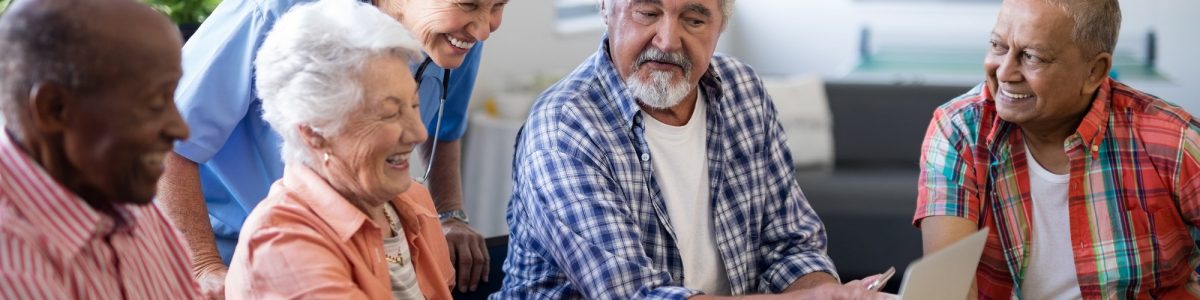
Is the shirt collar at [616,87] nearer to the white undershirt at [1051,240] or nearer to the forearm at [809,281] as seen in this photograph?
the forearm at [809,281]

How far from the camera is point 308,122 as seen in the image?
4.98 feet

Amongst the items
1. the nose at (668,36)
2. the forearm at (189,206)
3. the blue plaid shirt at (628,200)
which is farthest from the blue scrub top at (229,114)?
the nose at (668,36)

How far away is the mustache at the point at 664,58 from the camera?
2061 millimetres

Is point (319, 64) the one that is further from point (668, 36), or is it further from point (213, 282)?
point (668, 36)

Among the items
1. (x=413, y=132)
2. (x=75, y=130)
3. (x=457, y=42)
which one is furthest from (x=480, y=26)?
(x=75, y=130)

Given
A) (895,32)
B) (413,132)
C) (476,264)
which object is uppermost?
(413,132)

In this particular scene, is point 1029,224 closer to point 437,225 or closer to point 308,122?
point 437,225

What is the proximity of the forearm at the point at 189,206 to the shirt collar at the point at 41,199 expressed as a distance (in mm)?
678

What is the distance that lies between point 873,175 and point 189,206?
3.58 metres

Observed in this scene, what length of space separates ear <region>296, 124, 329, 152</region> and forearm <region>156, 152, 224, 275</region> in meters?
0.36

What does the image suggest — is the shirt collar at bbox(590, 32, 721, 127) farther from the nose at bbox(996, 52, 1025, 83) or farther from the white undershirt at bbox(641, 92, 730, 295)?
the nose at bbox(996, 52, 1025, 83)

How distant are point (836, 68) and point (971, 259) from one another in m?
5.15

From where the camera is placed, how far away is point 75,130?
1115 mm

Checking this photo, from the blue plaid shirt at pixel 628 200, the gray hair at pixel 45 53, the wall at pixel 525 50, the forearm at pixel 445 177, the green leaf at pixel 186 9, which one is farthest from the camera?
the wall at pixel 525 50
